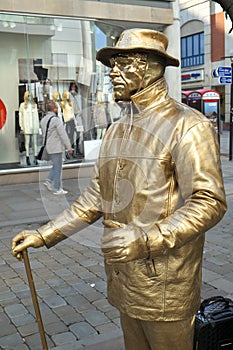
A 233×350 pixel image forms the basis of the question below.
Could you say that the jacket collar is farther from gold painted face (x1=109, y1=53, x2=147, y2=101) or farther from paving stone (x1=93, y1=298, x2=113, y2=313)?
paving stone (x1=93, y1=298, x2=113, y2=313)

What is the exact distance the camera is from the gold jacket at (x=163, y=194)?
173 cm

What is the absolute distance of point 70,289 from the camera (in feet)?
15.8

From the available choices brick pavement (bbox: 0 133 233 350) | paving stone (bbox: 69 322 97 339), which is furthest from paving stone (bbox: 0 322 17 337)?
paving stone (bbox: 69 322 97 339)

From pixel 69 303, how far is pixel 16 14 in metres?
8.69

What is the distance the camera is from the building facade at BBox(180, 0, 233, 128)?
1266 inches

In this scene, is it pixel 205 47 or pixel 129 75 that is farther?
pixel 205 47

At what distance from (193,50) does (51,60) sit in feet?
87.6

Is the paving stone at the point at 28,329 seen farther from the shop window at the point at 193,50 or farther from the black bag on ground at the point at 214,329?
the shop window at the point at 193,50

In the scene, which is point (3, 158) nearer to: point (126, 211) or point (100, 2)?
point (100, 2)

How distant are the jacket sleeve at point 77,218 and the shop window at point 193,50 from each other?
115 feet

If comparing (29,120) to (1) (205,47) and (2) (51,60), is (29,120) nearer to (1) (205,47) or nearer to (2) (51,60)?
(2) (51,60)

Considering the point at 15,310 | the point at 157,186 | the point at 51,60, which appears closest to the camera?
the point at 157,186

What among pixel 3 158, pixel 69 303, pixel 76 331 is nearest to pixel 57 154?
pixel 3 158

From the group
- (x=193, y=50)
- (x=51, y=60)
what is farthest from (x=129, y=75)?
(x=193, y=50)
